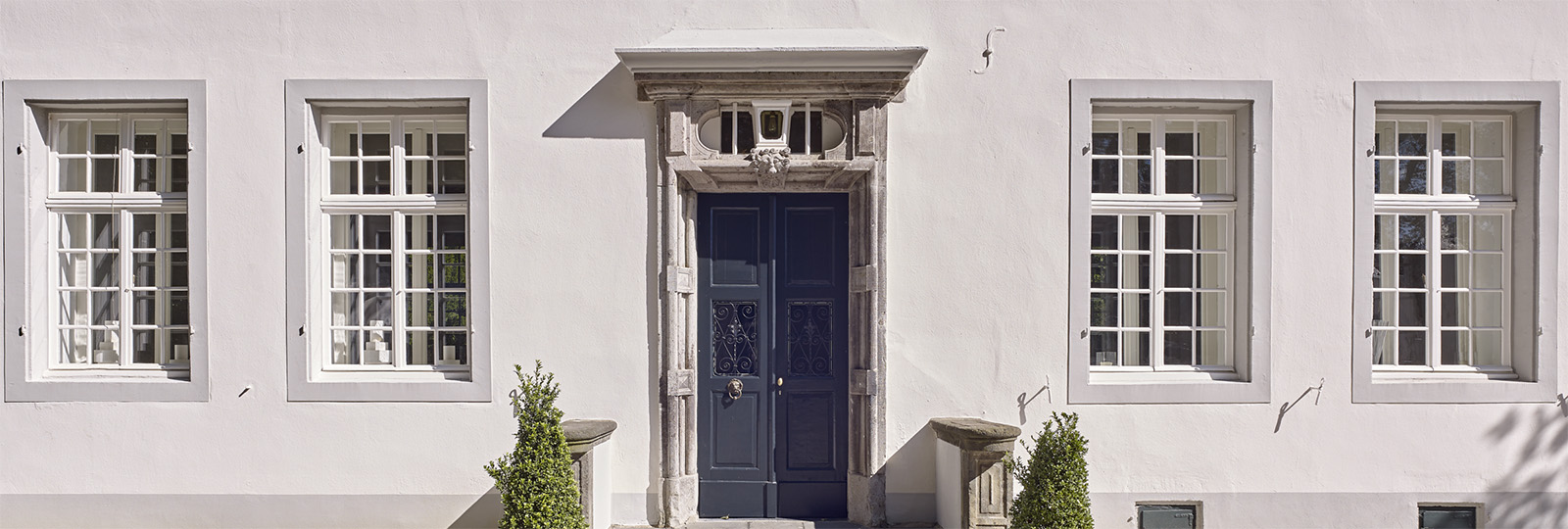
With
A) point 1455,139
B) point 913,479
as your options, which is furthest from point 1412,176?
point 913,479

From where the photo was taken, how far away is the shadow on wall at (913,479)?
5168 mm

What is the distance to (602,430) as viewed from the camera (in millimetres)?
4836

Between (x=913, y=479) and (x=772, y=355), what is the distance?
3.86ft

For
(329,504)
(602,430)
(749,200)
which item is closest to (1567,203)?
(749,200)

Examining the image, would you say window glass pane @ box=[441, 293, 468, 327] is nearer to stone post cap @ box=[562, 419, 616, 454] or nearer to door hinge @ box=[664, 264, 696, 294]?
stone post cap @ box=[562, 419, 616, 454]

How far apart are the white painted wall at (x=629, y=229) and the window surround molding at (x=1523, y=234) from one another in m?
0.09

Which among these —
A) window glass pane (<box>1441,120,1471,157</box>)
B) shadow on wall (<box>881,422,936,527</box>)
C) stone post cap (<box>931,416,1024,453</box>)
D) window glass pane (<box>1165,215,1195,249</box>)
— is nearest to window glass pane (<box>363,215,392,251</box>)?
shadow on wall (<box>881,422,936,527</box>)

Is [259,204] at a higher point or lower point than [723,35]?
lower

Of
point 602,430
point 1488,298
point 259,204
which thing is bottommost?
point 602,430

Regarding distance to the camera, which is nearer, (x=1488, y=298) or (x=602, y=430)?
(x=602, y=430)

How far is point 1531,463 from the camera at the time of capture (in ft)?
17.0

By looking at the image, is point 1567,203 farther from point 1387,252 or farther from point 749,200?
point 749,200

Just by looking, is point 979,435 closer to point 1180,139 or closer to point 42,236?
point 1180,139

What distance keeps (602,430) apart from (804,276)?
1559mm
